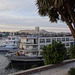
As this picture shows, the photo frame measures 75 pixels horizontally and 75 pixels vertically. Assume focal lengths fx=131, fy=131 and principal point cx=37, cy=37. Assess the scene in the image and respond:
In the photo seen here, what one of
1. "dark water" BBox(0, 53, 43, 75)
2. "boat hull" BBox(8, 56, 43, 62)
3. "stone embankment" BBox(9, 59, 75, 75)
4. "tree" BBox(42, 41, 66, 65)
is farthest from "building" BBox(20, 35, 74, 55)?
"tree" BBox(42, 41, 66, 65)

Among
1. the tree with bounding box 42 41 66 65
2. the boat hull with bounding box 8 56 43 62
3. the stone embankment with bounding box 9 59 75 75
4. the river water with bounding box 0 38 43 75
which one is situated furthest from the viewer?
the boat hull with bounding box 8 56 43 62

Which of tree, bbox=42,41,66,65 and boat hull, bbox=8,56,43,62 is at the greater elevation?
tree, bbox=42,41,66,65

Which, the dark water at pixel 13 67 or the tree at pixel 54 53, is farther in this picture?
the dark water at pixel 13 67

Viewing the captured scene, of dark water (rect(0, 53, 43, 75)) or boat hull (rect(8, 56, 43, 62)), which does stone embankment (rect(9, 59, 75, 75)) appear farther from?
boat hull (rect(8, 56, 43, 62))

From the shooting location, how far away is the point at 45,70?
27.8 ft

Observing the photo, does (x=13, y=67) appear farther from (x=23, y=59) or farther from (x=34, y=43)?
(x=34, y=43)

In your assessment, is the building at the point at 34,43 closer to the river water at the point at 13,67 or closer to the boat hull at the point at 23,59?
the boat hull at the point at 23,59

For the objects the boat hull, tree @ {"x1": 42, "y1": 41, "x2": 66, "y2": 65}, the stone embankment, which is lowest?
the boat hull

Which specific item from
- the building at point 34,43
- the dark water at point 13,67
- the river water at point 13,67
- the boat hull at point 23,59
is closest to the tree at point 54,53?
the river water at point 13,67

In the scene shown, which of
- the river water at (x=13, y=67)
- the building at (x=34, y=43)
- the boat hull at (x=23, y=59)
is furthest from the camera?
the building at (x=34, y=43)

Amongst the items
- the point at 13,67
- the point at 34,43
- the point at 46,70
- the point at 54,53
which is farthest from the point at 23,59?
the point at 46,70

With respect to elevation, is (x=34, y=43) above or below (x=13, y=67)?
above

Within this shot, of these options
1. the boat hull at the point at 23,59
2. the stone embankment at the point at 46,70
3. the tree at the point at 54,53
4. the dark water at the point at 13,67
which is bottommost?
the dark water at the point at 13,67

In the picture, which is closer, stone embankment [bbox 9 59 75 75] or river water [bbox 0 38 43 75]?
stone embankment [bbox 9 59 75 75]
